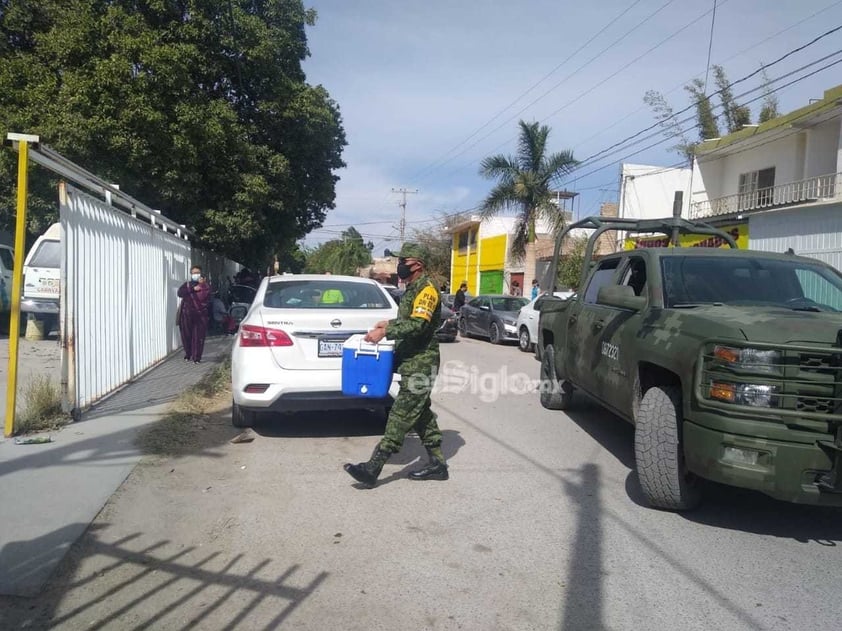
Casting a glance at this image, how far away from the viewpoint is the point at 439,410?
842cm

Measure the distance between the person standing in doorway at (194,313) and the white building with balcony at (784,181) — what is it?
13.4 meters

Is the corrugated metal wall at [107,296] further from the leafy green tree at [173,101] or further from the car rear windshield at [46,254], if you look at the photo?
the leafy green tree at [173,101]

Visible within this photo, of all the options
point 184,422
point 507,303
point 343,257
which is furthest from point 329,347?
point 343,257

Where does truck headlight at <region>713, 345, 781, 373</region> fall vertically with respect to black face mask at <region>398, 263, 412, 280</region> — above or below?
below

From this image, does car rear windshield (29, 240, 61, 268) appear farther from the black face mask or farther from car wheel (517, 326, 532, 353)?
the black face mask

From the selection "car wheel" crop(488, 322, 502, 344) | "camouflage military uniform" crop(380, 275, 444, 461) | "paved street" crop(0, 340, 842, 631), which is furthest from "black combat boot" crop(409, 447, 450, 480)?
"car wheel" crop(488, 322, 502, 344)

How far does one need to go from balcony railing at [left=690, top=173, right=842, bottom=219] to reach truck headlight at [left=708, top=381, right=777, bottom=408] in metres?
15.7

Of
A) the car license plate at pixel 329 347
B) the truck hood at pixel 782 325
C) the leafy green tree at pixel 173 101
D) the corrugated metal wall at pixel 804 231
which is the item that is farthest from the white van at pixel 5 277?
the corrugated metal wall at pixel 804 231

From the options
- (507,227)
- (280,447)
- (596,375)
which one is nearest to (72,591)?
(280,447)

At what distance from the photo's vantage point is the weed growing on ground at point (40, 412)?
6.28 meters

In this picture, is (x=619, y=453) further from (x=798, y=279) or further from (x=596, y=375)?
(x=798, y=279)

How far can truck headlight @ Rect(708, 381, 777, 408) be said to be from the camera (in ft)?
13.1

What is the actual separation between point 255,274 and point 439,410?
1732 cm

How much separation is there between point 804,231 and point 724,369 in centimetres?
1580
